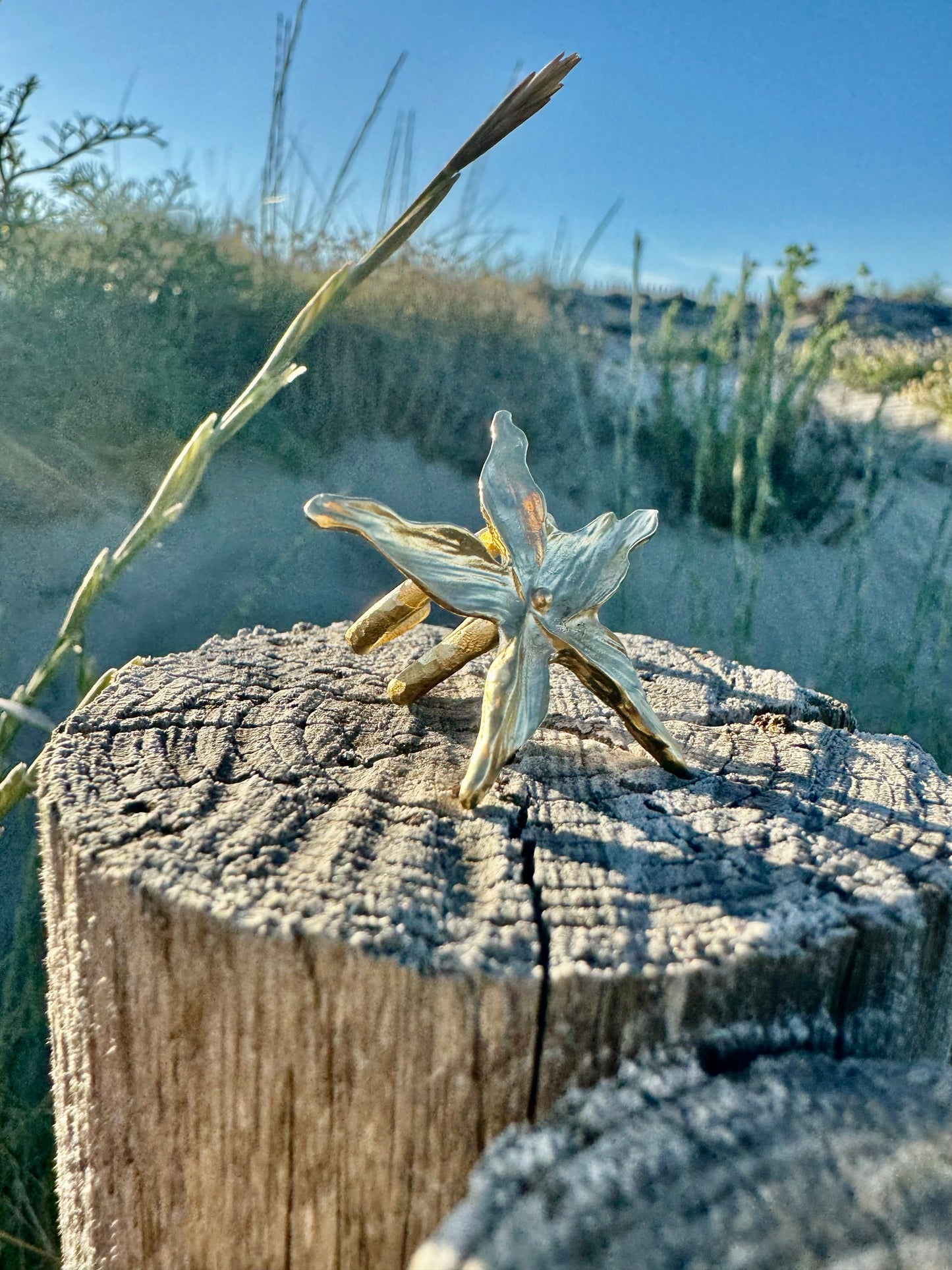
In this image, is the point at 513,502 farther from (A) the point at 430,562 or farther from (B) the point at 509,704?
(B) the point at 509,704

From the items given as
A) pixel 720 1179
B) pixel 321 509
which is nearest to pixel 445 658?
pixel 321 509

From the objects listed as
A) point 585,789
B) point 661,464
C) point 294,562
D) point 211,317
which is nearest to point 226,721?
point 585,789

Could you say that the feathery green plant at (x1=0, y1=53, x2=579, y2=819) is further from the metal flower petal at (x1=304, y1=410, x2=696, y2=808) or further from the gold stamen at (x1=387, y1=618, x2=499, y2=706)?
the gold stamen at (x1=387, y1=618, x2=499, y2=706)

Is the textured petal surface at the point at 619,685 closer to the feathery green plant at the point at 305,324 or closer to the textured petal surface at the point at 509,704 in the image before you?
the textured petal surface at the point at 509,704

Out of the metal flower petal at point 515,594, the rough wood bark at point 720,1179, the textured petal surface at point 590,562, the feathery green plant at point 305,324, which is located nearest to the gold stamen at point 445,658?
the metal flower petal at point 515,594

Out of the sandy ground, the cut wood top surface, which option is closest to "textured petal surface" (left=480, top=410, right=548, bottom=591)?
the cut wood top surface
